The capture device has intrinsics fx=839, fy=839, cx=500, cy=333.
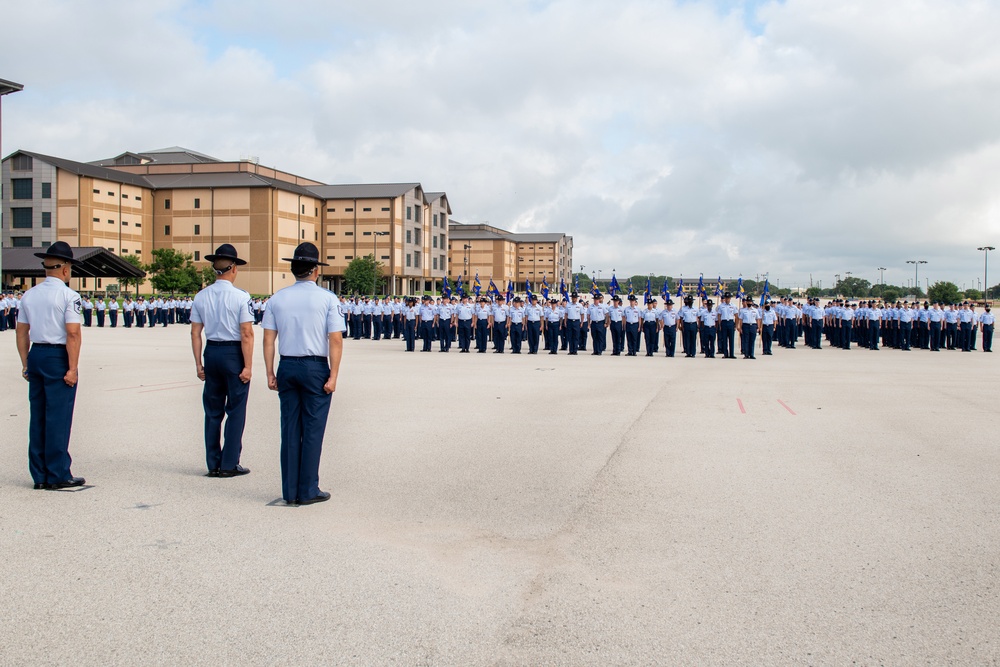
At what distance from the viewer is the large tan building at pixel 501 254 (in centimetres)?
13162

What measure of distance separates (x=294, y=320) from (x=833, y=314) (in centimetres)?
2797

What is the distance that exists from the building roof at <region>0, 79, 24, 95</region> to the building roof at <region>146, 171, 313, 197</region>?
5429 cm

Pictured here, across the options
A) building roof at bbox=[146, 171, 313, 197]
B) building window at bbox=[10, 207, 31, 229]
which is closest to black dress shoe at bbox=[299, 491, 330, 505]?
building roof at bbox=[146, 171, 313, 197]

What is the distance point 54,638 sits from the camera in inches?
156

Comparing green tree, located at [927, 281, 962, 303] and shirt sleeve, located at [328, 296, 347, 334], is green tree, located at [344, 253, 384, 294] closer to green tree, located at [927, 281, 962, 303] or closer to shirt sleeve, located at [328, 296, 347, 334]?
green tree, located at [927, 281, 962, 303]

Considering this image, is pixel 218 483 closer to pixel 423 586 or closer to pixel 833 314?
pixel 423 586

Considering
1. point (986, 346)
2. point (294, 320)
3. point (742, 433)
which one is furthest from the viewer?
point (986, 346)

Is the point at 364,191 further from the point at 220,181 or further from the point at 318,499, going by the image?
the point at 318,499

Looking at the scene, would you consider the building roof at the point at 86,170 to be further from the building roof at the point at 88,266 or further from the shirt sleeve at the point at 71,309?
the shirt sleeve at the point at 71,309

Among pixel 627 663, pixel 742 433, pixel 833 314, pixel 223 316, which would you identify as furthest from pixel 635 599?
pixel 833 314

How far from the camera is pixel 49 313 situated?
Result: 22.4 ft

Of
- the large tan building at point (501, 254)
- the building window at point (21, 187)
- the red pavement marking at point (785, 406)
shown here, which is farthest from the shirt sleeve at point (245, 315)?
the large tan building at point (501, 254)

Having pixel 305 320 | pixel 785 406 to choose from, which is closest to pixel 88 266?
pixel 785 406

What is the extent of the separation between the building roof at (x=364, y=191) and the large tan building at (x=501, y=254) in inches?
1133
